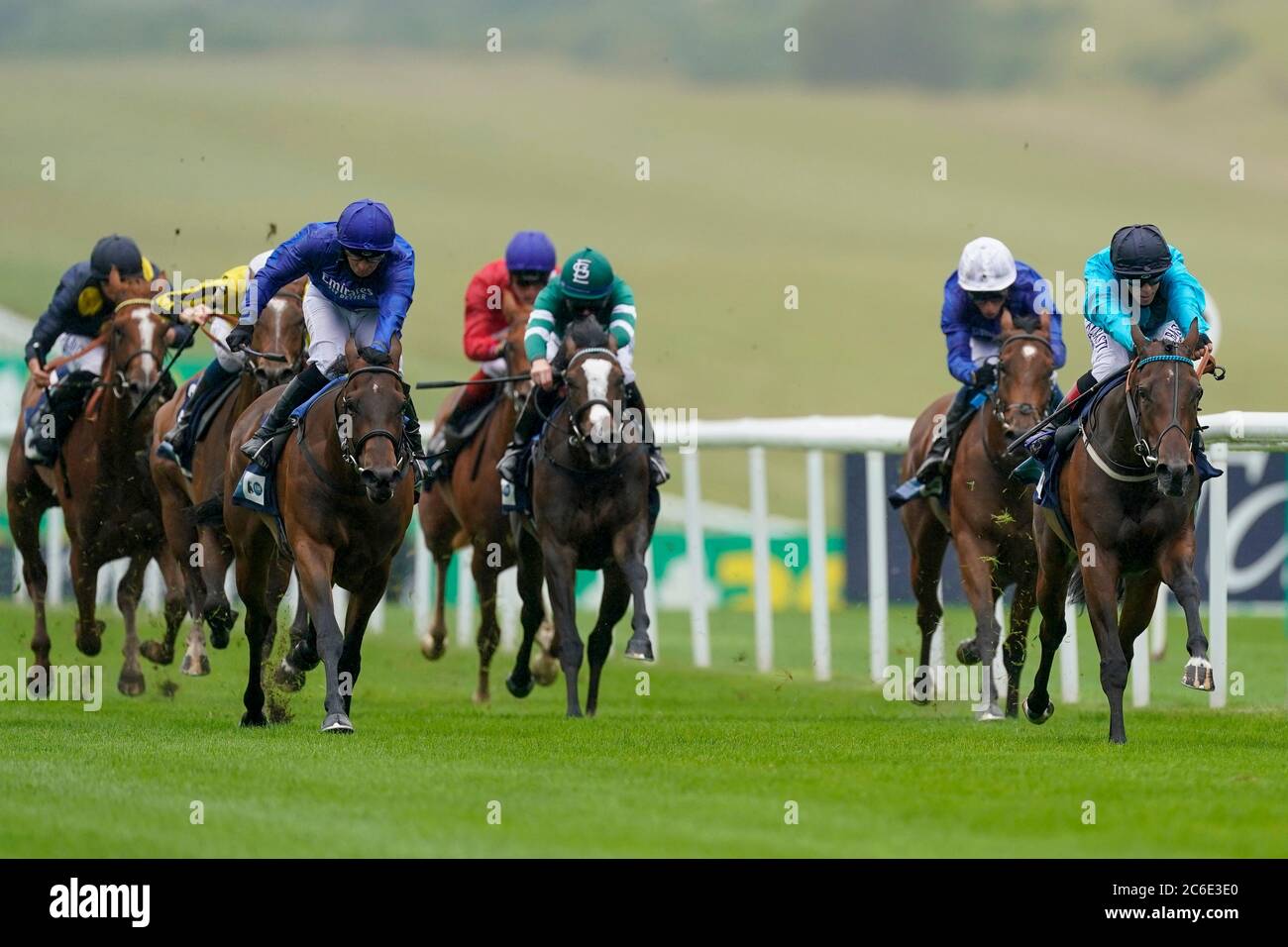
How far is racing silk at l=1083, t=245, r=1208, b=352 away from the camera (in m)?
9.72

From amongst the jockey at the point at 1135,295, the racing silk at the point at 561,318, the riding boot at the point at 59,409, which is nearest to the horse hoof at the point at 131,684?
the riding boot at the point at 59,409

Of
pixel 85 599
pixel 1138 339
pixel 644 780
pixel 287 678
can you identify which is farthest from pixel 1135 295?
pixel 85 599

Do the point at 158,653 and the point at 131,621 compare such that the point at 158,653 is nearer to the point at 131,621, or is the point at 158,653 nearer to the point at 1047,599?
the point at 131,621

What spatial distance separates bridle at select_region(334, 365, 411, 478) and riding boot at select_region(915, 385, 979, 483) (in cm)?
323

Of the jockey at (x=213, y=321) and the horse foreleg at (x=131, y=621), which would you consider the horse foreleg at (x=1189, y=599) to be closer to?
the jockey at (x=213, y=321)

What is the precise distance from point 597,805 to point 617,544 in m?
4.19

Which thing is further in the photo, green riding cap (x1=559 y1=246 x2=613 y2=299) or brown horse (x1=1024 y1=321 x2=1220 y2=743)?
green riding cap (x1=559 y1=246 x2=613 y2=299)

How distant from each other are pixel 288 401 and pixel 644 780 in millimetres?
3114

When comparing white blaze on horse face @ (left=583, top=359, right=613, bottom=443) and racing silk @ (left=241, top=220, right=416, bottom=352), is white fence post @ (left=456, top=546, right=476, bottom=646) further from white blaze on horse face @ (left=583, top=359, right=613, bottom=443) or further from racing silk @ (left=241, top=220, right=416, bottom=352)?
racing silk @ (left=241, top=220, right=416, bottom=352)

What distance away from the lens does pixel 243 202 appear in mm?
33625

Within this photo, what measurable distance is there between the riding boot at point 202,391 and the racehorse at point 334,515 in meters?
0.95

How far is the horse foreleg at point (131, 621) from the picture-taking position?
512 inches

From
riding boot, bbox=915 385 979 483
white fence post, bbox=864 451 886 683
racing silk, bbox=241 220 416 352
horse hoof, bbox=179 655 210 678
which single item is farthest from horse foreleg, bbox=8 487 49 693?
riding boot, bbox=915 385 979 483
